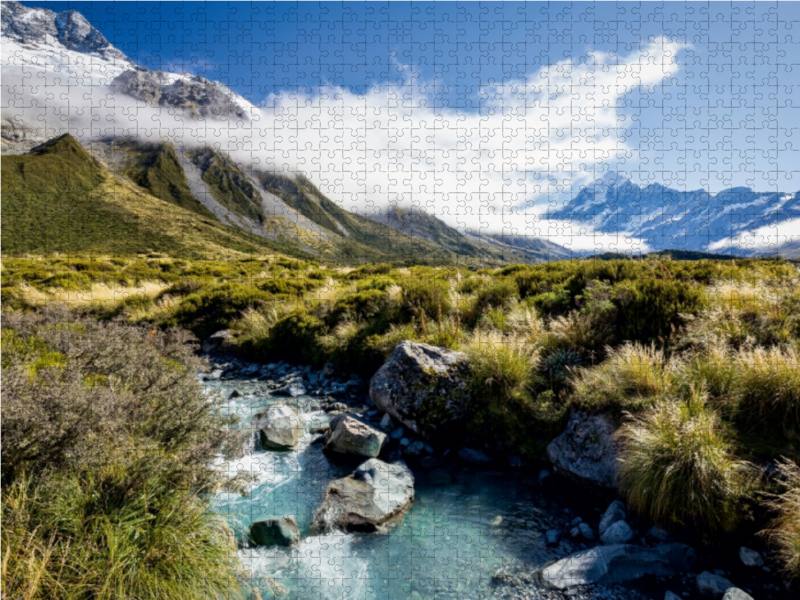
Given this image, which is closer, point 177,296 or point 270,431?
point 270,431

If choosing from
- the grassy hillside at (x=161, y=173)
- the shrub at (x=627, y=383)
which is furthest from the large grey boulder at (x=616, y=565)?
the grassy hillside at (x=161, y=173)

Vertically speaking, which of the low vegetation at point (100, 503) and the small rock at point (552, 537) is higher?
the low vegetation at point (100, 503)

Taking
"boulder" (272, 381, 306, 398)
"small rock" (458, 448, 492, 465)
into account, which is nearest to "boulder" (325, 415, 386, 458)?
"small rock" (458, 448, 492, 465)

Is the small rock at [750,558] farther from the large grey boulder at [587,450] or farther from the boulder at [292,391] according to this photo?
the boulder at [292,391]

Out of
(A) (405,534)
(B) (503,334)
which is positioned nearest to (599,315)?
(B) (503,334)

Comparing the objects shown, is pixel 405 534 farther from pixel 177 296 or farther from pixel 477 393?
pixel 177 296
